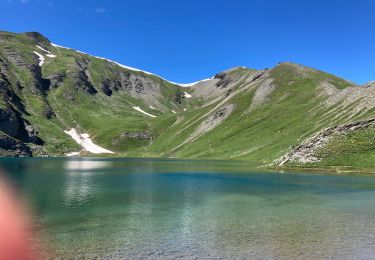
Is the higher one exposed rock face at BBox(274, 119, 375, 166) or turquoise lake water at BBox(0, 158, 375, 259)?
exposed rock face at BBox(274, 119, 375, 166)

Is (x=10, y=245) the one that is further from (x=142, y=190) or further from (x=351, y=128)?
(x=351, y=128)

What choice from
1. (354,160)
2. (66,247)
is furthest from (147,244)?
(354,160)

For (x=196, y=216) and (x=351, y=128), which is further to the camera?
(x=351, y=128)

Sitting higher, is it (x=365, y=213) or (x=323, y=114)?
(x=323, y=114)

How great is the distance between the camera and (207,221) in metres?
45.5

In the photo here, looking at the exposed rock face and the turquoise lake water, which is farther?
the exposed rock face

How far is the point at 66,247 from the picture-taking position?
3325 cm

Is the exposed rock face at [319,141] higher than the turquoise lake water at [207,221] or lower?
higher

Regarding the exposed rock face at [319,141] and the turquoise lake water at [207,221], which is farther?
the exposed rock face at [319,141]

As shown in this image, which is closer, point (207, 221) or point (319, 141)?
point (207, 221)

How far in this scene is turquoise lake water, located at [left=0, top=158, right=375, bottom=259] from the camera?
107 feet

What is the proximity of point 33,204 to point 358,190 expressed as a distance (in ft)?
188

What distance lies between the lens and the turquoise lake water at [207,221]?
32.6 m

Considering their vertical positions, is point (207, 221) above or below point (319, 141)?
below
